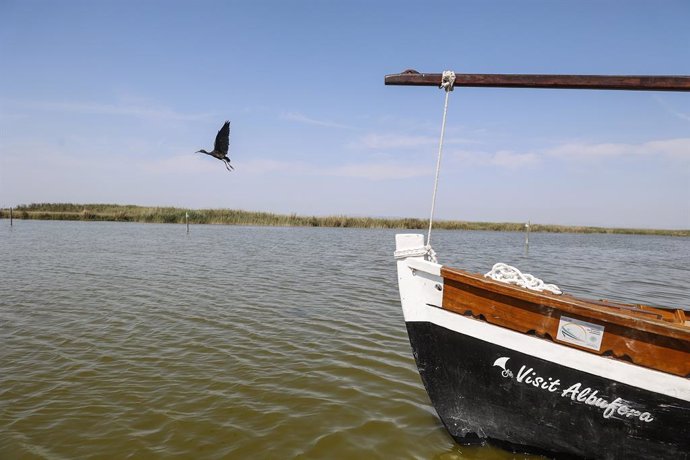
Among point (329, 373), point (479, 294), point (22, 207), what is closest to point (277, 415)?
point (329, 373)

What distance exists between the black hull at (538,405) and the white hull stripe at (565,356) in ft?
0.14

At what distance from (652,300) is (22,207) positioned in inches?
2409

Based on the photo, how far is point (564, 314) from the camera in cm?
Result: 285

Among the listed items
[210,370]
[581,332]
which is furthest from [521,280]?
[210,370]

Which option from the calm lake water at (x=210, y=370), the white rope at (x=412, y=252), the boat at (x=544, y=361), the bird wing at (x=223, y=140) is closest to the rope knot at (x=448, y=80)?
the boat at (x=544, y=361)

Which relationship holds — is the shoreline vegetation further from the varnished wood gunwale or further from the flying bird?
the varnished wood gunwale

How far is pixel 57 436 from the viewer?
353cm

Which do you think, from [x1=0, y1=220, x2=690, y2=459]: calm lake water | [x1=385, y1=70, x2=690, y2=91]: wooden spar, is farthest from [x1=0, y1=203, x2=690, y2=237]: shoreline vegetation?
[x1=385, y1=70, x2=690, y2=91]: wooden spar

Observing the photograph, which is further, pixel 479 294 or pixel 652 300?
pixel 652 300

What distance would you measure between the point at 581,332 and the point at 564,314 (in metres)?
0.17

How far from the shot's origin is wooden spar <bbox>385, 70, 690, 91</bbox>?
10.9 feet

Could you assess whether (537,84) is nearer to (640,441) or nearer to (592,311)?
(592,311)

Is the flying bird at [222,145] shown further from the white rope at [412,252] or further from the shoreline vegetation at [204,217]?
the shoreline vegetation at [204,217]

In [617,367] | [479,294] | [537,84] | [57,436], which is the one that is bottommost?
[57,436]
